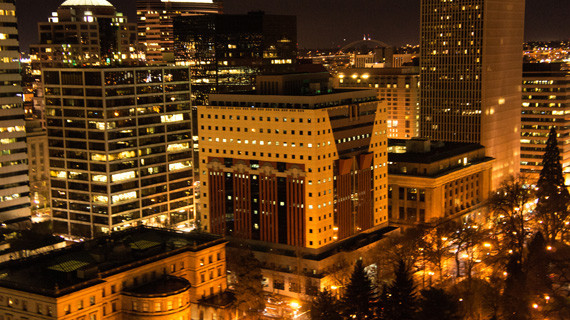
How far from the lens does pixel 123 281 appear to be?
10325 cm

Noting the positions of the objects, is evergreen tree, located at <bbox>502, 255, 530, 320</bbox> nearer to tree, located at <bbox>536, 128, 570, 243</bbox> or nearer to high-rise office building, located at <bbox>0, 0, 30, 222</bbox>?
tree, located at <bbox>536, 128, 570, 243</bbox>

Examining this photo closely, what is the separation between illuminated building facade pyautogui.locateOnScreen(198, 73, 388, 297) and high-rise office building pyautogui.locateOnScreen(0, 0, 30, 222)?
38.9 meters

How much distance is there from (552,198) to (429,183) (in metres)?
26.7

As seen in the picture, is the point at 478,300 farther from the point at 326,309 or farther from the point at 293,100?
the point at 293,100

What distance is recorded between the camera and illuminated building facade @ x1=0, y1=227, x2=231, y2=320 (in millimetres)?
96250

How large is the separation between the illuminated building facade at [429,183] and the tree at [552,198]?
18559mm

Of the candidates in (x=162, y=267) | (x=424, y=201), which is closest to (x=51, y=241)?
(x=162, y=267)

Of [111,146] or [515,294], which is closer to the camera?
[515,294]

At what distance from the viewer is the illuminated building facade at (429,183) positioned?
6540 inches

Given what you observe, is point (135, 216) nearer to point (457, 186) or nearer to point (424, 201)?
point (424, 201)

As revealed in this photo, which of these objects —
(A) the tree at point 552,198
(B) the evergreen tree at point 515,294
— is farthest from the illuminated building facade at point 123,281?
(A) the tree at point 552,198

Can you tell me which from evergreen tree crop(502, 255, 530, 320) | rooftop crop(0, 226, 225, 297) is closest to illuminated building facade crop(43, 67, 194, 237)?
rooftop crop(0, 226, 225, 297)

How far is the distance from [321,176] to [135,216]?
47.7 m

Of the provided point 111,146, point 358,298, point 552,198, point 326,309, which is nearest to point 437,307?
point 358,298
